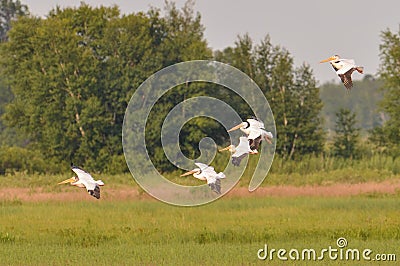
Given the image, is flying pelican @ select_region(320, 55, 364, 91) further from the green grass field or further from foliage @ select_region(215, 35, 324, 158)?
foliage @ select_region(215, 35, 324, 158)

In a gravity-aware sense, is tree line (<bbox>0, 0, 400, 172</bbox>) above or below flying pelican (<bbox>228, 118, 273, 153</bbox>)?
above

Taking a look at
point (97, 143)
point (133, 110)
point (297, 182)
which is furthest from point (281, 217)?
point (97, 143)

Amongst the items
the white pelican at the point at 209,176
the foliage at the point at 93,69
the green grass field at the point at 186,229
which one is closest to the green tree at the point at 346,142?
the foliage at the point at 93,69

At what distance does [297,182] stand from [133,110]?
930cm

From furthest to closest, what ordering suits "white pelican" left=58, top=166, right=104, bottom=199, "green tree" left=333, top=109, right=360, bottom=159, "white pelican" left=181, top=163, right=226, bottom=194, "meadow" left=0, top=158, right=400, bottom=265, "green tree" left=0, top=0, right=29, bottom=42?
1. "green tree" left=0, top=0, right=29, bottom=42
2. "green tree" left=333, top=109, right=360, bottom=159
3. "meadow" left=0, top=158, right=400, bottom=265
4. "white pelican" left=181, top=163, right=226, bottom=194
5. "white pelican" left=58, top=166, right=104, bottom=199

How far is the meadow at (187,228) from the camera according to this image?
50.0 ft

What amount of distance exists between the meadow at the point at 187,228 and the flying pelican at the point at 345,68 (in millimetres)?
6543

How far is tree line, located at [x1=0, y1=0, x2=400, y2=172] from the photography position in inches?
1577

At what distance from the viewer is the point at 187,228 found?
19141mm

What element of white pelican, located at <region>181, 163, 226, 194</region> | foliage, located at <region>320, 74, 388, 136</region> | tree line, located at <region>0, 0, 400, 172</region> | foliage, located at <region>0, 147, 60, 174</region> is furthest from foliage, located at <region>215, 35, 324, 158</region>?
foliage, located at <region>320, 74, 388, 136</region>

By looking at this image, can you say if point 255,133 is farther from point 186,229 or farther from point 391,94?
point 391,94

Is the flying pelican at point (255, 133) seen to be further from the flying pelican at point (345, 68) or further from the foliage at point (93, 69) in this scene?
the foliage at point (93, 69)

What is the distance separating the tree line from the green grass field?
1467 centimetres

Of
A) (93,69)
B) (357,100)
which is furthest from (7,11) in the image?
(357,100)
